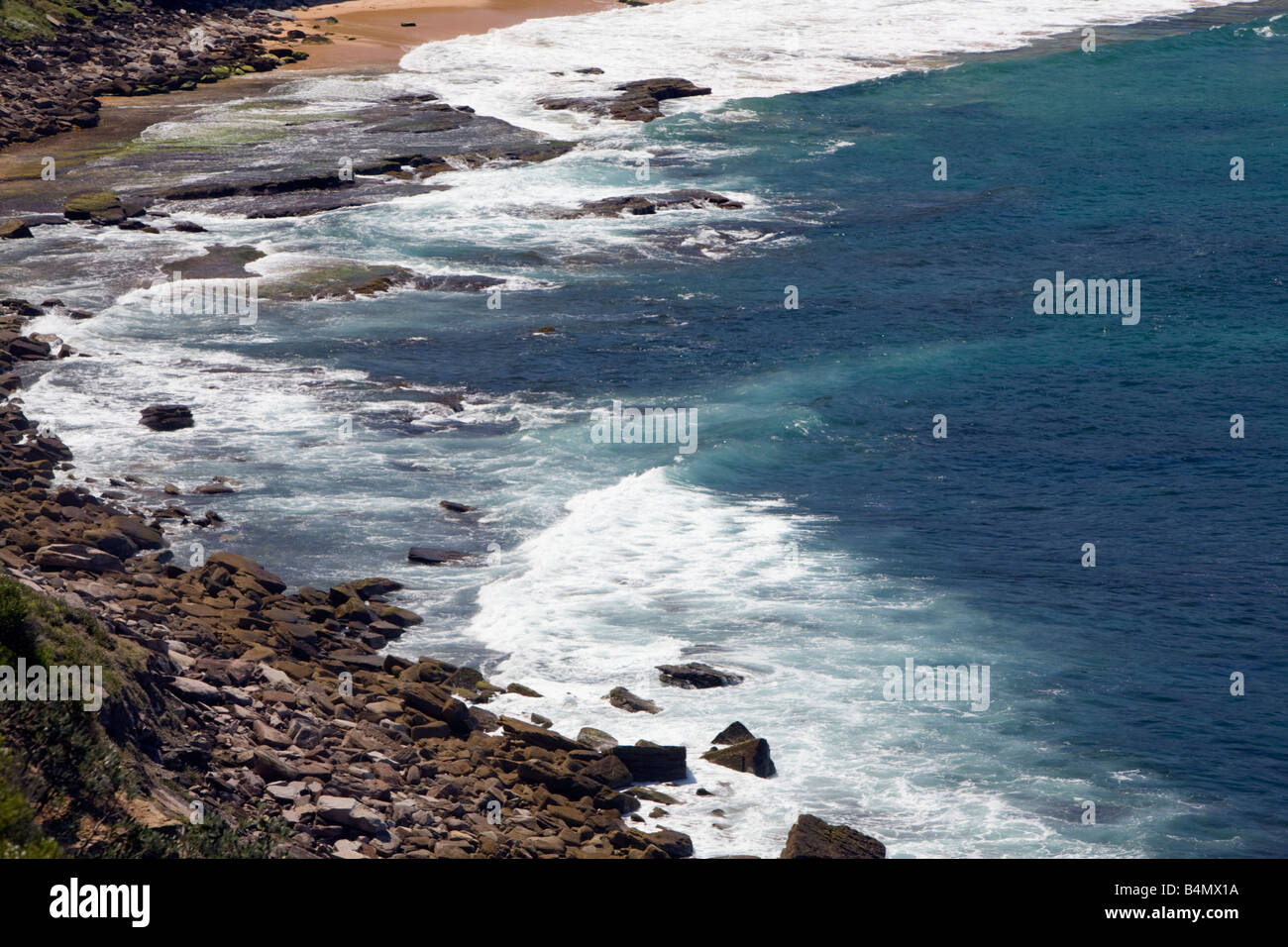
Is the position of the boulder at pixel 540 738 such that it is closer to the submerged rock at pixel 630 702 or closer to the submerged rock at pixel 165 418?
the submerged rock at pixel 630 702

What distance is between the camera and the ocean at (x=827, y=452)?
1920 centimetres

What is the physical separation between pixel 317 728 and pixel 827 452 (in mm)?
16010

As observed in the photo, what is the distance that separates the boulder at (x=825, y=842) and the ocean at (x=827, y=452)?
2.39 feet

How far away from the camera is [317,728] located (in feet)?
54.0

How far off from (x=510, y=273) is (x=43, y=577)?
25127mm

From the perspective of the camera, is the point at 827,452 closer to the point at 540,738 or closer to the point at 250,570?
the point at 250,570

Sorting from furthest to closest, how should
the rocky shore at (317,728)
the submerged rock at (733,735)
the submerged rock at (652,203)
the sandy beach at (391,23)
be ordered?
the sandy beach at (391,23), the submerged rock at (652,203), the submerged rock at (733,735), the rocky shore at (317,728)

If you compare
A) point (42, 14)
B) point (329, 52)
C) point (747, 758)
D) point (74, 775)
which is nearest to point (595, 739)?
point (747, 758)

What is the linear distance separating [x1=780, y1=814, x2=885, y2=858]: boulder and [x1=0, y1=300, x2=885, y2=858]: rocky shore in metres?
0.03

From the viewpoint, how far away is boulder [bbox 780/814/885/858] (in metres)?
15.5

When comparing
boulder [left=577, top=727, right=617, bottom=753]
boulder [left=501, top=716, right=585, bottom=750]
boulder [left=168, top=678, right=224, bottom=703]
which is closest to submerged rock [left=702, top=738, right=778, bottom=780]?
boulder [left=577, top=727, right=617, bottom=753]

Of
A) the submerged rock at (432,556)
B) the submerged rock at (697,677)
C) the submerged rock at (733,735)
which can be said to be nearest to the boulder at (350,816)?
the submerged rock at (733,735)

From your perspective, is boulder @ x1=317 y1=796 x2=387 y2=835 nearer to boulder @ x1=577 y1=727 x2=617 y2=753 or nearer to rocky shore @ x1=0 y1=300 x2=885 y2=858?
rocky shore @ x1=0 y1=300 x2=885 y2=858
